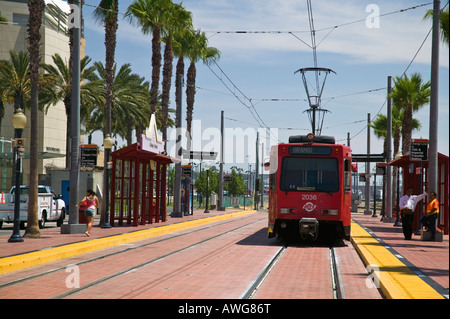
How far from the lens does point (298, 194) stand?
67.2 ft

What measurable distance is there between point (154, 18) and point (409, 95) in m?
16.4

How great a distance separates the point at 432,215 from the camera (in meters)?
21.8

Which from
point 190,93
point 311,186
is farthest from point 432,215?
point 190,93

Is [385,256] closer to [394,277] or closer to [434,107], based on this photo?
[394,277]

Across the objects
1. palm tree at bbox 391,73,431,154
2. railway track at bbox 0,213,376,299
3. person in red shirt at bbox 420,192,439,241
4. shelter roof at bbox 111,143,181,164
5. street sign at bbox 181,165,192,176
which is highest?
palm tree at bbox 391,73,431,154

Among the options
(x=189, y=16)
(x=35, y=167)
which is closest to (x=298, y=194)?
(x=35, y=167)

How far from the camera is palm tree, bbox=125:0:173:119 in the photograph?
40312mm

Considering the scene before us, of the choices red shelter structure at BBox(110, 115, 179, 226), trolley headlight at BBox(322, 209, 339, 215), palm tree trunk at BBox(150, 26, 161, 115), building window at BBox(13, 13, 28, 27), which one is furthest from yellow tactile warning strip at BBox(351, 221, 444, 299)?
building window at BBox(13, 13, 28, 27)

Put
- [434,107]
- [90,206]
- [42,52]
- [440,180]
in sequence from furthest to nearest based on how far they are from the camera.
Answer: [42,52]
[440,180]
[90,206]
[434,107]

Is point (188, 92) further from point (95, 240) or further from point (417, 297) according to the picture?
point (417, 297)

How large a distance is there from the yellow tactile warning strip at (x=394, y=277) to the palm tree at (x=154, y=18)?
24728mm

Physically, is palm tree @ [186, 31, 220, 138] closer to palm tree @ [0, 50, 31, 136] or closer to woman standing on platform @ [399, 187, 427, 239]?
palm tree @ [0, 50, 31, 136]

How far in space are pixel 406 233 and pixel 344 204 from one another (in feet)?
13.0

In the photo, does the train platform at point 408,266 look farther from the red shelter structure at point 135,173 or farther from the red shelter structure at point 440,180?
the red shelter structure at point 135,173
